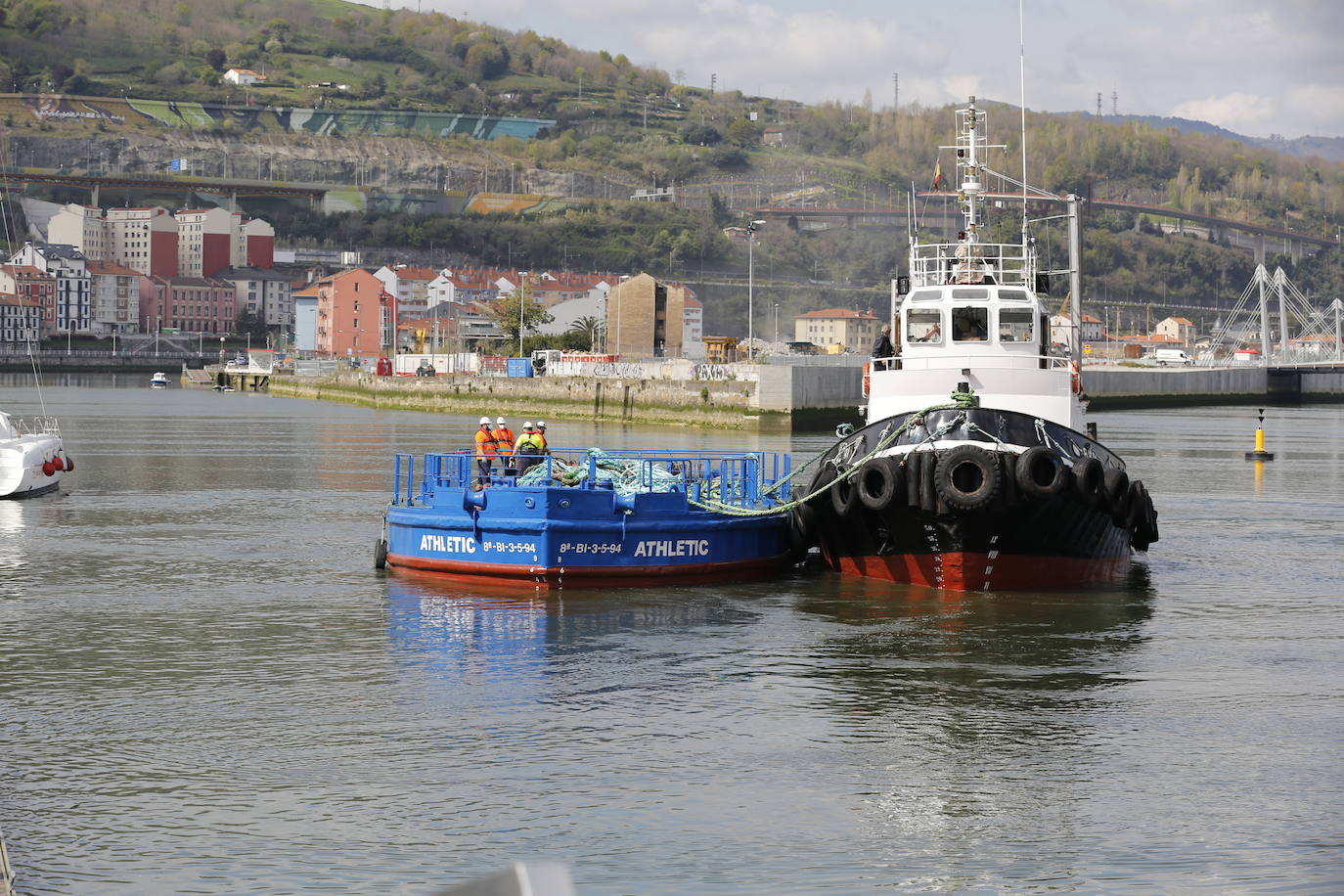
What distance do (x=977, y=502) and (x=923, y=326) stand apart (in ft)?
13.2

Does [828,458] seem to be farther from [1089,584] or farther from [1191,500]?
[1191,500]

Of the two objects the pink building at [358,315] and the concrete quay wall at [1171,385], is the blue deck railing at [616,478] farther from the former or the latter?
the pink building at [358,315]

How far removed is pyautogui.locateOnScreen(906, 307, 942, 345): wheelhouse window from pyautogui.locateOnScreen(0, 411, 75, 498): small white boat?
71.2ft

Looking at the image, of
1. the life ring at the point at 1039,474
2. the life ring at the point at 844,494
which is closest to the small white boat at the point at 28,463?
the life ring at the point at 844,494

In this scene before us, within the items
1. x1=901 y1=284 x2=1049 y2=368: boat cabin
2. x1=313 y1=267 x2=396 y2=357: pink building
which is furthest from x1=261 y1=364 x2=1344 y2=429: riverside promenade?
x1=313 y1=267 x2=396 y2=357: pink building

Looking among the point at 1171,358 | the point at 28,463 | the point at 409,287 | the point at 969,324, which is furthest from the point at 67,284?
the point at 969,324

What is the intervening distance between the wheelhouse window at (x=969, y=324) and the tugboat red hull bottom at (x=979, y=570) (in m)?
3.37

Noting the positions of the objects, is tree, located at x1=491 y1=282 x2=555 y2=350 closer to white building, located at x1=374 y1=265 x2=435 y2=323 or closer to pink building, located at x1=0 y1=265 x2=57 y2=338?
white building, located at x1=374 y1=265 x2=435 y2=323

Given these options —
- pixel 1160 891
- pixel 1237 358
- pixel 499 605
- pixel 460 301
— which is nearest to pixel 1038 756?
pixel 1160 891

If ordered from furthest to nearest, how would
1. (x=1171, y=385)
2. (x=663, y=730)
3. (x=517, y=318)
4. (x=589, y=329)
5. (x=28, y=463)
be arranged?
1. (x=517, y=318)
2. (x=589, y=329)
3. (x=1171, y=385)
4. (x=28, y=463)
5. (x=663, y=730)

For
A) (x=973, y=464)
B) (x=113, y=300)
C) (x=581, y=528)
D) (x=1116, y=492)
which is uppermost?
(x=113, y=300)

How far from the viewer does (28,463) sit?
36.4 meters

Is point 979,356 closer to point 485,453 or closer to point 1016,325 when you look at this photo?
point 1016,325

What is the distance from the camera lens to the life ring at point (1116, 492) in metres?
22.1
